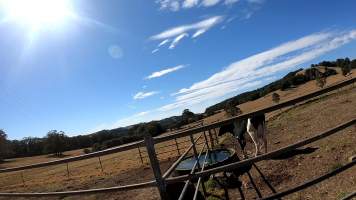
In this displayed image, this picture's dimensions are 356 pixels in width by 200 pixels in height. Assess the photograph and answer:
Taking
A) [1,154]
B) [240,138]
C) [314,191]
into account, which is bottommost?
[314,191]

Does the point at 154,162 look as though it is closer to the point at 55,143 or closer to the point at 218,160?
the point at 218,160

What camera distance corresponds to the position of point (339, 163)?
8.41 m

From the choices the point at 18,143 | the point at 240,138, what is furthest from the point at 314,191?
the point at 18,143

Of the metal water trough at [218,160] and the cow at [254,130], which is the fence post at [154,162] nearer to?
the metal water trough at [218,160]

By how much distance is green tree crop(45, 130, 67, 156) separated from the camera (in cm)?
11738

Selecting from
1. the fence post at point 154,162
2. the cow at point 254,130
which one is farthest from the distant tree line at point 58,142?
the fence post at point 154,162

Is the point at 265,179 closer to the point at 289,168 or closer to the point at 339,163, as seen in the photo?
the point at 289,168

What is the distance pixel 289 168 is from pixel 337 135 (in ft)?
8.25

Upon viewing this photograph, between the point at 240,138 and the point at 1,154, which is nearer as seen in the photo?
the point at 240,138

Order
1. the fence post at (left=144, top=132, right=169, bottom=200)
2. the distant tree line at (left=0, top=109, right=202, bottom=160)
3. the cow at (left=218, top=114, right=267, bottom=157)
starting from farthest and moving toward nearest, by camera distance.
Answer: the distant tree line at (left=0, top=109, right=202, bottom=160), the cow at (left=218, top=114, right=267, bottom=157), the fence post at (left=144, top=132, right=169, bottom=200)

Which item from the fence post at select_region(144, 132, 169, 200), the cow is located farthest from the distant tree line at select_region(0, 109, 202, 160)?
the fence post at select_region(144, 132, 169, 200)

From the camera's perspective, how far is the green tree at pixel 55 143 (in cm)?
11738

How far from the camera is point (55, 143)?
117875 millimetres

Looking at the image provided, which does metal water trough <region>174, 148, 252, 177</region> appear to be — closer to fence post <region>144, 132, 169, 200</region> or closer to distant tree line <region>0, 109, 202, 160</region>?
fence post <region>144, 132, 169, 200</region>
